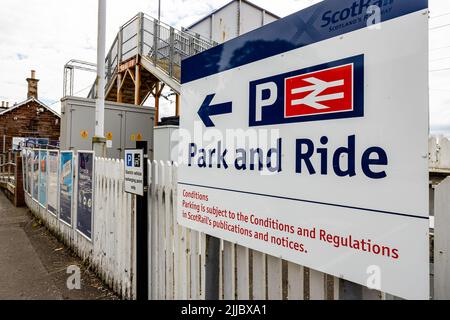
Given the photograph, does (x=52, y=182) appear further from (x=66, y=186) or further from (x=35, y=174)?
(x=35, y=174)

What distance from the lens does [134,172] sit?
11.0ft

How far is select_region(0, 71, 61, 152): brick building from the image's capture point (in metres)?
24.8

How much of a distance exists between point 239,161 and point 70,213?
463cm

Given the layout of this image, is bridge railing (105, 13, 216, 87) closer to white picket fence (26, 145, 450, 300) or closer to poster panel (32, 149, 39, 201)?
poster panel (32, 149, 39, 201)

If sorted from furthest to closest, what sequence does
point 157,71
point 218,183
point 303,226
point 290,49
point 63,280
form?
point 157,71 → point 63,280 → point 218,183 → point 290,49 → point 303,226

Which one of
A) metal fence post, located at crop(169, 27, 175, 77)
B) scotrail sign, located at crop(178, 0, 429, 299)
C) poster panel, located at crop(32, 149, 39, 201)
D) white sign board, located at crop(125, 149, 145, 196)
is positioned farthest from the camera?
metal fence post, located at crop(169, 27, 175, 77)

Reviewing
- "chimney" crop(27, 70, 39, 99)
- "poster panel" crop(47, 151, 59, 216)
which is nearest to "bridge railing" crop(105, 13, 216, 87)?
"poster panel" crop(47, 151, 59, 216)

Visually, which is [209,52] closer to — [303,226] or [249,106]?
[249,106]

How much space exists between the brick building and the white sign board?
26420 millimetres

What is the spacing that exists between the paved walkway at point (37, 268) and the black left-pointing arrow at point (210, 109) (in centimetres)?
270

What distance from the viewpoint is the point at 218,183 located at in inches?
91.2

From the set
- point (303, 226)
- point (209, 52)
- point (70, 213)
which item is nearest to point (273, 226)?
point (303, 226)

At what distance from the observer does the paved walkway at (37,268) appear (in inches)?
150

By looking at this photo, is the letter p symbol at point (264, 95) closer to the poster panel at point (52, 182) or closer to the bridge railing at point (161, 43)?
the poster panel at point (52, 182)
